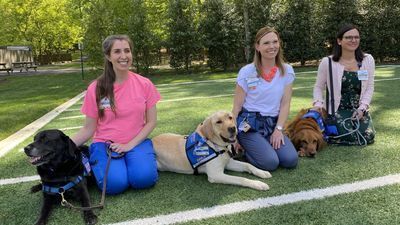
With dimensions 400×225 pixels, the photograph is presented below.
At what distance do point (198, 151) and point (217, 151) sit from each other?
21cm

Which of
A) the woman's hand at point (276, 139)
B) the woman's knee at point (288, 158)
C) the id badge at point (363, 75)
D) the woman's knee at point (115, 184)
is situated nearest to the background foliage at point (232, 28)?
the id badge at point (363, 75)

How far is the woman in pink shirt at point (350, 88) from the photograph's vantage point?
17.6ft

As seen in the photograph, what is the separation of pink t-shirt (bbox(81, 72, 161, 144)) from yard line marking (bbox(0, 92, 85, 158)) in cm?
256

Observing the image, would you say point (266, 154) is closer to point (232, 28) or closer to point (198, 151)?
point (198, 151)

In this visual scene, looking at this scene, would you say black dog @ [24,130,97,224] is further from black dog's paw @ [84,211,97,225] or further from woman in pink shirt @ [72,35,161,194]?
woman in pink shirt @ [72,35,161,194]

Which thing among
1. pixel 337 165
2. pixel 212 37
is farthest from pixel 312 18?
pixel 337 165

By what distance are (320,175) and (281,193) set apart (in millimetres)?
716

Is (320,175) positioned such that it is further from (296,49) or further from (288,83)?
(296,49)

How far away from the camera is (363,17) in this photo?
22.0 metres

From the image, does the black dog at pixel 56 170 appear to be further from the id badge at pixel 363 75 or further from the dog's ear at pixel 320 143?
the id badge at pixel 363 75

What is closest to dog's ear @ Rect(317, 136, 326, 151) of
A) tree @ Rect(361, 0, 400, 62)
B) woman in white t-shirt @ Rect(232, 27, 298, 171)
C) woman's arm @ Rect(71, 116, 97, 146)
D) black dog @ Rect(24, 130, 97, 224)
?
woman in white t-shirt @ Rect(232, 27, 298, 171)

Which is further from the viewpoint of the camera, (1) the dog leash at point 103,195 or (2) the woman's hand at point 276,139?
(2) the woman's hand at point 276,139

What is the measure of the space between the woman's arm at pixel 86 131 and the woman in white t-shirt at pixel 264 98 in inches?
68.3

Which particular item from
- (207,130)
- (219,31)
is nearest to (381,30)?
(219,31)
